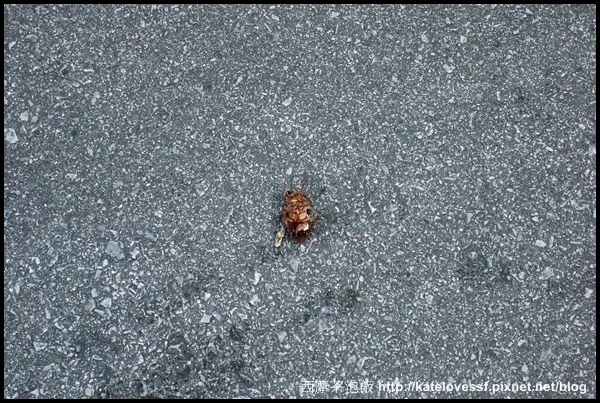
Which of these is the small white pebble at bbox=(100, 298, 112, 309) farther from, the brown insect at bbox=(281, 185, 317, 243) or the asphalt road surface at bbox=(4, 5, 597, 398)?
the brown insect at bbox=(281, 185, 317, 243)

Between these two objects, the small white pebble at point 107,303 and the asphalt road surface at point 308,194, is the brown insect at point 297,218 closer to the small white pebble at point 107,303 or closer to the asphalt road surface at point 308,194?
the asphalt road surface at point 308,194

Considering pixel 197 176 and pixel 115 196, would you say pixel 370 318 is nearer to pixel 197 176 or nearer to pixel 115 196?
pixel 197 176

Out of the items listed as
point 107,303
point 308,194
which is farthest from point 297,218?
point 107,303

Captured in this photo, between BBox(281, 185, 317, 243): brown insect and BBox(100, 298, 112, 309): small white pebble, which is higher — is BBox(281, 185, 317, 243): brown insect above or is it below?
above

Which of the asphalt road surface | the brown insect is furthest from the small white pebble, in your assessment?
the brown insect

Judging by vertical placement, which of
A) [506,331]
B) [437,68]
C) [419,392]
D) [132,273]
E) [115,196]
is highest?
[437,68]

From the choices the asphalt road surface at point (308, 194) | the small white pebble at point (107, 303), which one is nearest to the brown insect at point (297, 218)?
the asphalt road surface at point (308, 194)

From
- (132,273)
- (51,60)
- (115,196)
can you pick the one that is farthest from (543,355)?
(51,60)
